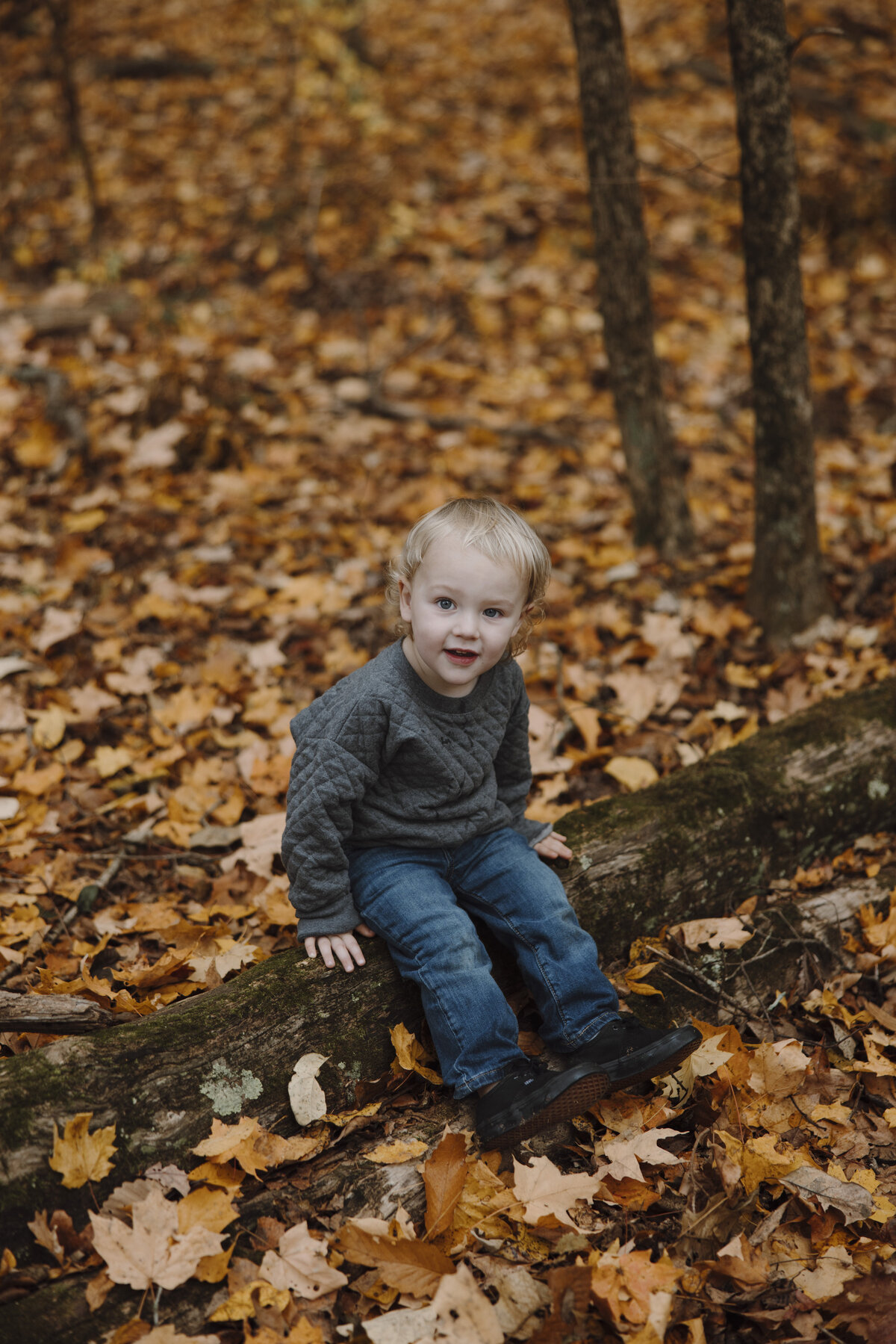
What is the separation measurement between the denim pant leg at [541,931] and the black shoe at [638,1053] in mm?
64

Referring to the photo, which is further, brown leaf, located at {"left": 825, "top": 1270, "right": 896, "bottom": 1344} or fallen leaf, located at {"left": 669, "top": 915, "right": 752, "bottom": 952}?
fallen leaf, located at {"left": 669, "top": 915, "right": 752, "bottom": 952}

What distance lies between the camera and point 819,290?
650 cm

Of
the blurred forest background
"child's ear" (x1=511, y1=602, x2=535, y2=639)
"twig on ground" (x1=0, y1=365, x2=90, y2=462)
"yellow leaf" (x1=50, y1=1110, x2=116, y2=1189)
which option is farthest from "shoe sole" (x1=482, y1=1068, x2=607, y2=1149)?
"twig on ground" (x1=0, y1=365, x2=90, y2=462)

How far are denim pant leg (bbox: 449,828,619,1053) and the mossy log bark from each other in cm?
21

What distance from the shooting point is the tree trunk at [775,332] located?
10.8 ft

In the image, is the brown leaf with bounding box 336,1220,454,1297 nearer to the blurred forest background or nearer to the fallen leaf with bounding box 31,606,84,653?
the blurred forest background

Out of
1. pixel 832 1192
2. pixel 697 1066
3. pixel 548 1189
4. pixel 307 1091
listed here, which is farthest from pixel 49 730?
pixel 832 1192

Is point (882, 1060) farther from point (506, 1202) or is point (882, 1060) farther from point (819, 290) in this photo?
point (819, 290)

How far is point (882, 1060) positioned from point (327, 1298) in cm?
149

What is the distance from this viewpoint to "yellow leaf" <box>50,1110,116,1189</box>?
1.84 metres

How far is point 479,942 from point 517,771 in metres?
0.54

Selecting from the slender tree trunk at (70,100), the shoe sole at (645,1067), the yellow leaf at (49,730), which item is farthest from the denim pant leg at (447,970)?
the slender tree trunk at (70,100)

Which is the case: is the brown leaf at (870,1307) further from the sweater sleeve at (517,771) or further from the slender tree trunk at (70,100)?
the slender tree trunk at (70,100)

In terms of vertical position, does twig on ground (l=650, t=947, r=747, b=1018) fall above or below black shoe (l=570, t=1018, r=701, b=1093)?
below
